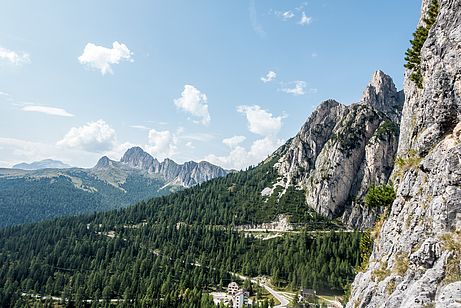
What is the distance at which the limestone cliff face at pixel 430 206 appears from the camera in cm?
2806

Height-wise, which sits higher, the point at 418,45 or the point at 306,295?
the point at 418,45

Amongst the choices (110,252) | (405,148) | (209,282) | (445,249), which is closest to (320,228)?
(209,282)

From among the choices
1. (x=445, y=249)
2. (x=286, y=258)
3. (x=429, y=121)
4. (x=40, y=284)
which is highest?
(x=429, y=121)

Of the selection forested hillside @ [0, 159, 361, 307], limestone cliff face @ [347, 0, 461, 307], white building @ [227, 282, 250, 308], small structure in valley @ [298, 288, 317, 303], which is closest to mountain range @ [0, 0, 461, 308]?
limestone cliff face @ [347, 0, 461, 307]

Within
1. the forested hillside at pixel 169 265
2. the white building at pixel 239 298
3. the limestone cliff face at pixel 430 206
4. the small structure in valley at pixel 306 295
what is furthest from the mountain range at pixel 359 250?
the white building at pixel 239 298

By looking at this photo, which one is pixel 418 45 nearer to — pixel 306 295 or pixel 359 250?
pixel 306 295

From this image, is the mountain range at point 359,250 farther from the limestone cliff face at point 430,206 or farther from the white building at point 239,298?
the white building at point 239,298

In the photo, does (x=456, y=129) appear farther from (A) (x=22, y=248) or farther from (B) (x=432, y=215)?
(A) (x=22, y=248)

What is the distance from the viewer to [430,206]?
3472 cm

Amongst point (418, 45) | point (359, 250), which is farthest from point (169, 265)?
point (418, 45)

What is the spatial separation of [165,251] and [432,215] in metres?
162

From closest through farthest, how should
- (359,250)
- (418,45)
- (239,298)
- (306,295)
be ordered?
(418,45)
(239,298)
(306,295)
(359,250)

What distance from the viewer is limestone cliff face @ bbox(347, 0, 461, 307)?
92.1ft

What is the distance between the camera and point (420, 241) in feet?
112
